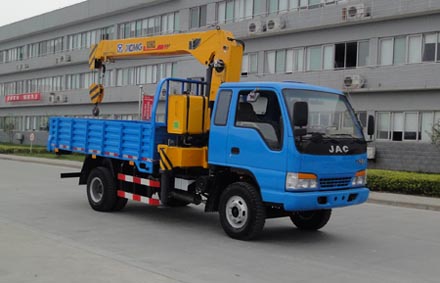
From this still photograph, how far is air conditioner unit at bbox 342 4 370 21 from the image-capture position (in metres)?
26.2

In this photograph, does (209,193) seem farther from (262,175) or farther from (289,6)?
(289,6)

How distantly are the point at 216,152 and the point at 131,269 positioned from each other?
3.06 meters

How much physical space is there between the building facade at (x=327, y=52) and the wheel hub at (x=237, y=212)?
187 centimetres

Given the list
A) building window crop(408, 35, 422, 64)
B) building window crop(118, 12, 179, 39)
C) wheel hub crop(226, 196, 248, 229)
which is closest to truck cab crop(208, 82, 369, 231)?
wheel hub crop(226, 196, 248, 229)

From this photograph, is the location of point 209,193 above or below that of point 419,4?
below

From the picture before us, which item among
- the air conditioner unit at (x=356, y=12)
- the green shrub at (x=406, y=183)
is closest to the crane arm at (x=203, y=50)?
the green shrub at (x=406, y=183)

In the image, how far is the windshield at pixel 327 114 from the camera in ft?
27.5

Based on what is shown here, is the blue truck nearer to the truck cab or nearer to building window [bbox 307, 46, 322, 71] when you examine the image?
the truck cab

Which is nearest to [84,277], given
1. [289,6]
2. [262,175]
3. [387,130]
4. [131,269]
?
[131,269]

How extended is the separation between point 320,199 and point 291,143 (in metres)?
0.98

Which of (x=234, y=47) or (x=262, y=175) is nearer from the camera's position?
(x=262, y=175)

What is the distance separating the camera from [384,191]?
706 inches

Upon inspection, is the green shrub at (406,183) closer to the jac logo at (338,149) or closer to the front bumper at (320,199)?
the front bumper at (320,199)

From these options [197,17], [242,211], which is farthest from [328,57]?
[242,211]
